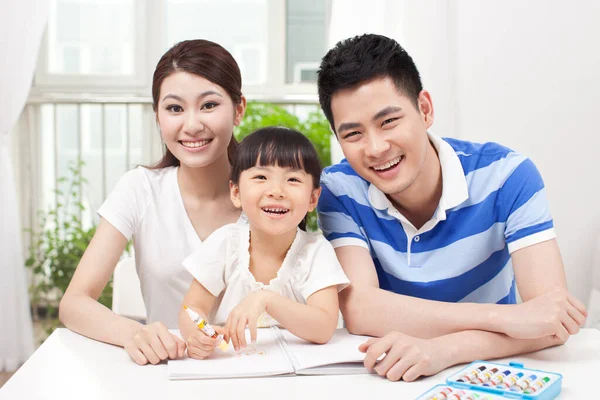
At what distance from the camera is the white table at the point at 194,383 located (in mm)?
864

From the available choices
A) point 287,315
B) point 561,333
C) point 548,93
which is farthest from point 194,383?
point 548,93

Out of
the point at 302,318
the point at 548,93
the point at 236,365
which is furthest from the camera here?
the point at 548,93

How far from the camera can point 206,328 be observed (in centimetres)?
98

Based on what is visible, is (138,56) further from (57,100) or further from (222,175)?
(222,175)

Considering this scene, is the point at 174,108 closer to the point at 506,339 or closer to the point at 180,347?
the point at 180,347

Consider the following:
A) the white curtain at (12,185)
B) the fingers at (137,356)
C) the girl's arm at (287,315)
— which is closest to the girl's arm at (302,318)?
the girl's arm at (287,315)

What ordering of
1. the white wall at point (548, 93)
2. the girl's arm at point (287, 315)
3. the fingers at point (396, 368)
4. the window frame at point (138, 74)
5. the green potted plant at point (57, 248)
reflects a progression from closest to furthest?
the fingers at point (396, 368) < the girl's arm at point (287, 315) < the white wall at point (548, 93) < the green potted plant at point (57, 248) < the window frame at point (138, 74)

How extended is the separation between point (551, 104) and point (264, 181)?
5.38ft

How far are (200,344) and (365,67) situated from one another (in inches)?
24.2

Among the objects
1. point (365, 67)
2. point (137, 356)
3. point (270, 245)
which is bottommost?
point (137, 356)

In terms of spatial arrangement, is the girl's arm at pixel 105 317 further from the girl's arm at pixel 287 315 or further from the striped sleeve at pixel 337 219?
the striped sleeve at pixel 337 219

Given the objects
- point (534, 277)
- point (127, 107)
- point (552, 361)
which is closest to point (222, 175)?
point (534, 277)

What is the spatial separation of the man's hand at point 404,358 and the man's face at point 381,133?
1.33 ft

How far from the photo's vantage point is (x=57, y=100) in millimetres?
3590
